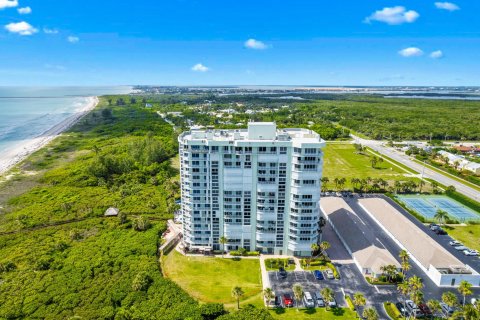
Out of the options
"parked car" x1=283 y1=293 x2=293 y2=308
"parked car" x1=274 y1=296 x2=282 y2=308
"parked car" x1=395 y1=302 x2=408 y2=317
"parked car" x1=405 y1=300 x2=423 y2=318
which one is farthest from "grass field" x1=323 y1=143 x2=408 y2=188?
"parked car" x1=274 y1=296 x2=282 y2=308

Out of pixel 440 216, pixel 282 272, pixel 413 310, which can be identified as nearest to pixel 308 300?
pixel 282 272

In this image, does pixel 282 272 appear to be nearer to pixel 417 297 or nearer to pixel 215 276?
pixel 215 276

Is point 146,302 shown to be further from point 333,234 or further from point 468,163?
point 468,163

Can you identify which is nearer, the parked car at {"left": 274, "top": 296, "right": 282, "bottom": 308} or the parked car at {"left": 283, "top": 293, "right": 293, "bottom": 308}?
the parked car at {"left": 283, "top": 293, "right": 293, "bottom": 308}

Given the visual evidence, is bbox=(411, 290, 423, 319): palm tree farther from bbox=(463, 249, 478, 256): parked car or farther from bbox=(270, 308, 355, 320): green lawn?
bbox=(463, 249, 478, 256): parked car

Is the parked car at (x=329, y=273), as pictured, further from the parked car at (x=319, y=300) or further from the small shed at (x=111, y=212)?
the small shed at (x=111, y=212)

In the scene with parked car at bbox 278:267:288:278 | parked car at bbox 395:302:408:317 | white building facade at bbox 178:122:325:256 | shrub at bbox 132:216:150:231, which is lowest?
parked car at bbox 395:302:408:317

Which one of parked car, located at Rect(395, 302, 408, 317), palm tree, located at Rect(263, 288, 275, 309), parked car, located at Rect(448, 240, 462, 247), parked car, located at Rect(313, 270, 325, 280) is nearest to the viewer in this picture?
parked car, located at Rect(395, 302, 408, 317)

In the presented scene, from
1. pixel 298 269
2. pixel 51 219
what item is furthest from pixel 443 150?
pixel 51 219

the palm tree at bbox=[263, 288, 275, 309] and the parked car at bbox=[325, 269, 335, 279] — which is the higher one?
the palm tree at bbox=[263, 288, 275, 309]
